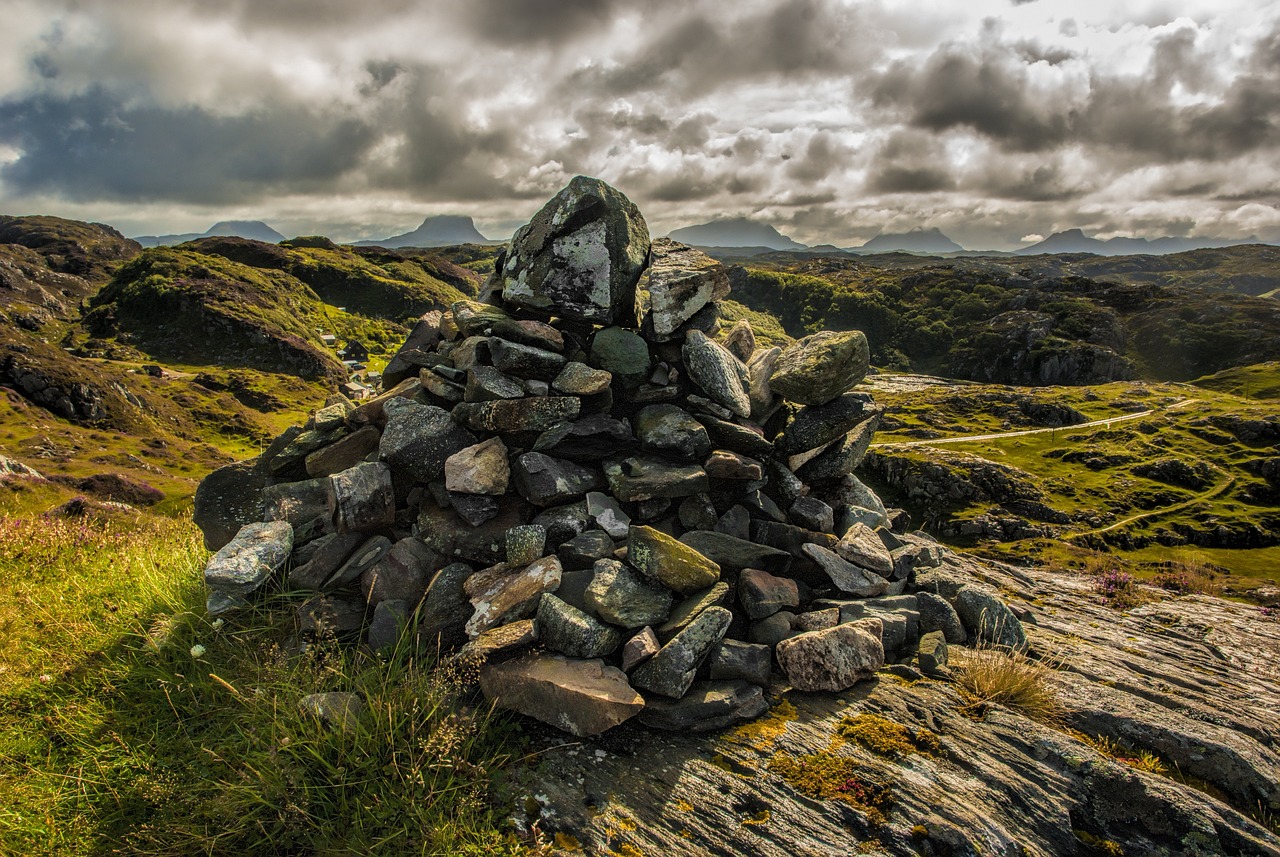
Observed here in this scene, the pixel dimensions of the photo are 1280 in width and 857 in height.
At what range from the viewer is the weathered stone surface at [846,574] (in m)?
8.04

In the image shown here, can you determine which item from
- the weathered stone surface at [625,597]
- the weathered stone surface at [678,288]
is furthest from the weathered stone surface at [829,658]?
the weathered stone surface at [678,288]

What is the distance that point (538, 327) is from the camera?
30.7 ft

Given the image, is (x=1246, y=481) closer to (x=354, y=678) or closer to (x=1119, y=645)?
(x=1119, y=645)

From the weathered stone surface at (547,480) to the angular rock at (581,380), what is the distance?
3.78 feet

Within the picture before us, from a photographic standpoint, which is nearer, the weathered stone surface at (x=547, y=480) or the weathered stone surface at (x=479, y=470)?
the weathered stone surface at (x=479, y=470)

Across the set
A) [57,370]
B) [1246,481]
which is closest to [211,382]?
[57,370]

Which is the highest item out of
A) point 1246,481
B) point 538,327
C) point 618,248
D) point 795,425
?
point 618,248

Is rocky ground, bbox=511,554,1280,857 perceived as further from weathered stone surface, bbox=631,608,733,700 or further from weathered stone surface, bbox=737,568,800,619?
weathered stone surface, bbox=737,568,800,619

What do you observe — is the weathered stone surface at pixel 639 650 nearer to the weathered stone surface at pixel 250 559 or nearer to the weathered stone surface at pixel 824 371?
the weathered stone surface at pixel 250 559

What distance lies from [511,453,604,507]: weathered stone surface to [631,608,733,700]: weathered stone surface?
2696 millimetres

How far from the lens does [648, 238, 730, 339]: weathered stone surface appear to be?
9828 mm

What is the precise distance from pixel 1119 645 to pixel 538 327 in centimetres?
1099

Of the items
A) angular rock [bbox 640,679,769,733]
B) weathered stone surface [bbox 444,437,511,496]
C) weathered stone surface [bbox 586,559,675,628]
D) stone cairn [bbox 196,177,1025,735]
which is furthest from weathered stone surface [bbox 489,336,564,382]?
angular rock [bbox 640,679,769,733]

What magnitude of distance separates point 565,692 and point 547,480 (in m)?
3.02
